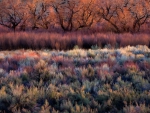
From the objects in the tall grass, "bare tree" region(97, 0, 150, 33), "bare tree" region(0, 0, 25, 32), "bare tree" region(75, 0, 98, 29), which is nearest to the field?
the tall grass

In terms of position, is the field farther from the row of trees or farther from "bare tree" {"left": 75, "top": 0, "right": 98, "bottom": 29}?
"bare tree" {"left": 75, "top": 0, "right": 98, "bottom": 29}

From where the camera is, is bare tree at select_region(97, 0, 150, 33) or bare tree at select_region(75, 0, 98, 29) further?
bare tree at select_region(75, 0, 98, 29)

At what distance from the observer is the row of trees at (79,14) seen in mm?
28781

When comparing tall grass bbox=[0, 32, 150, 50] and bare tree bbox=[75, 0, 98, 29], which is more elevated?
bare tree bbox=[75, 0, 98, 29]

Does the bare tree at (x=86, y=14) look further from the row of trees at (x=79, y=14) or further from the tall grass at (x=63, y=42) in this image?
the tall grass at (x=63, y=42)

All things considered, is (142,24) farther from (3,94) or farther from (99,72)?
(3,94)

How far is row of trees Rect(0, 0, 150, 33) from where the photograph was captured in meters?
28.8

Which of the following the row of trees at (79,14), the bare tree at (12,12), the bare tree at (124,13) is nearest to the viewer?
the bare tree at (124,13)

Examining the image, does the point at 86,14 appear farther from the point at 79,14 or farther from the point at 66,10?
the point at 66,10

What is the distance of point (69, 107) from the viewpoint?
598cm

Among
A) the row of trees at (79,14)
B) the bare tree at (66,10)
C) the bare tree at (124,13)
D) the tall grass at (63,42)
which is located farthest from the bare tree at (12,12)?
the tall grass at (63,42)

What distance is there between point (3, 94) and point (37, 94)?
2.59ft

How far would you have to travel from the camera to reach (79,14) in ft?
98.7

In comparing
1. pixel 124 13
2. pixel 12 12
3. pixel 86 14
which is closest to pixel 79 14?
pixel 86 14
